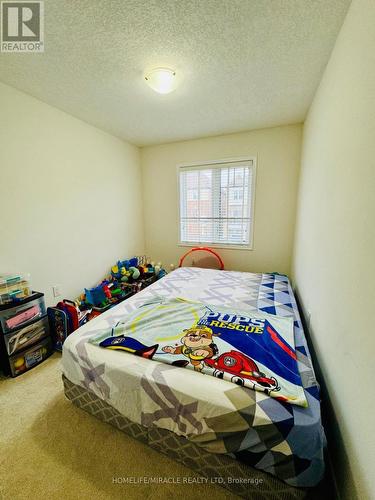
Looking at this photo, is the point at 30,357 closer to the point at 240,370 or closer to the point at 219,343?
the point at 219,343

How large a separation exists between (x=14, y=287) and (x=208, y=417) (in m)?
1.89

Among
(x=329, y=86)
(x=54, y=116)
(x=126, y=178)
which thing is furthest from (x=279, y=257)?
(x=54, y=116)

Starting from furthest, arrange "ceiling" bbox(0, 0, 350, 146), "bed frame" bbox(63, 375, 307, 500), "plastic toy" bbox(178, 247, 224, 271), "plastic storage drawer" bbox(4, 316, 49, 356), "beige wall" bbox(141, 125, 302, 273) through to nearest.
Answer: "plastic toy" bbox(178, 247, 224, 271), "beige wall" bbox(141, 125, 302, 273), "plastic storage drawer" bbox(4, 316, 49, 356), "ceiling" bbox(0, 0, 350, 146), "bed frame" bbox(63, 375, 307, 500)

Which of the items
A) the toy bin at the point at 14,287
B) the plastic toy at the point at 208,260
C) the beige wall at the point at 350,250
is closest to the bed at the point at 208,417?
the beige wall at the point at 350,250

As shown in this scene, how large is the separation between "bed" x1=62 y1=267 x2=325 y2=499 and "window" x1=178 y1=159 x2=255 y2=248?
190 cm

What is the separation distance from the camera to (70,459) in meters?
1.11

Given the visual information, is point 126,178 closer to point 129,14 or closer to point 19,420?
point 129,14

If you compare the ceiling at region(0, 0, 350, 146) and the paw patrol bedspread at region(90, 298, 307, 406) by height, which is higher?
the ceiling at region(0, 0, 350, 146)

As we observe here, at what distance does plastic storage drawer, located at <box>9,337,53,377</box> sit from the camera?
1.67m

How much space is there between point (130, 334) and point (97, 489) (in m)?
0.72

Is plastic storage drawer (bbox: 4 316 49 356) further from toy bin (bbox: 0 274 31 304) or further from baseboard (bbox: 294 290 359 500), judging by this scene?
baseboard (bbox: 294 290 359 500)

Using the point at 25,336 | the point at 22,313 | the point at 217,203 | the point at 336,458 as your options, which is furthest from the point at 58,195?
the point at 336,458

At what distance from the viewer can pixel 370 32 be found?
2.69ft

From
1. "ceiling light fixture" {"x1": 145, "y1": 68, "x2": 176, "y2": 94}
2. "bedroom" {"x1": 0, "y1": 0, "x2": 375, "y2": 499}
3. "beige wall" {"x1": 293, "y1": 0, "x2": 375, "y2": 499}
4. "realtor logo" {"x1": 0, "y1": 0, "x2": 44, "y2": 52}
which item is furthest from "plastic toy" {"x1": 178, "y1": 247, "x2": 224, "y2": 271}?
"realtor logo" {"x1": 0, "y1": 0, "x2": 44, "y2": 52}
